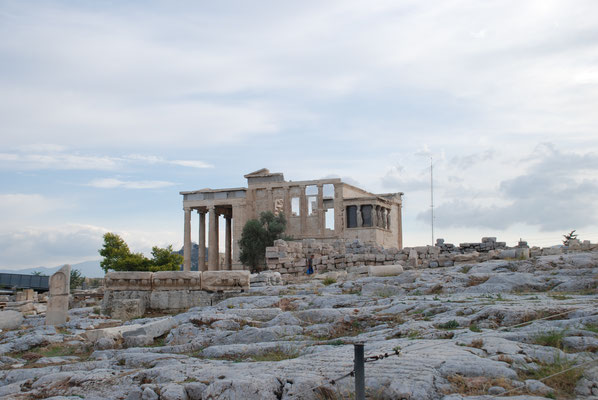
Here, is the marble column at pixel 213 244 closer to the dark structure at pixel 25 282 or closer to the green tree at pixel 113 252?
the green tree at pixel 113 252

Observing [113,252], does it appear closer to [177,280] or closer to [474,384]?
[177,280]

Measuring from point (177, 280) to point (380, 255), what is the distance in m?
9.94

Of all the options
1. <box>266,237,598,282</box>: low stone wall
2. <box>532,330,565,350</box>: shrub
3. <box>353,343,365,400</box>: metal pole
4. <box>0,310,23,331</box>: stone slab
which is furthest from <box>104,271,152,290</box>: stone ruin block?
<box>353,343,365,400</box>: metal pole

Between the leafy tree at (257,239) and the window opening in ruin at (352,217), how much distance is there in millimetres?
6552

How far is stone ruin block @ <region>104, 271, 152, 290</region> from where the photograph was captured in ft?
58.7

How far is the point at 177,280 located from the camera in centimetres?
1764

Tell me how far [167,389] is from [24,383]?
9.98 feet

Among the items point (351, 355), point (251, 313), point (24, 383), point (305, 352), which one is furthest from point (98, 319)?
point (351, 355)

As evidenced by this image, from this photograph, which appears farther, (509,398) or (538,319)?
(538,319)

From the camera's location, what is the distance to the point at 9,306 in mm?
26828

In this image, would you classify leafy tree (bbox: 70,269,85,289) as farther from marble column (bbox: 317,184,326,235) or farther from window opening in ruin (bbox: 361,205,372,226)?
window opening in ruin (bbox: 361,205,372,226)

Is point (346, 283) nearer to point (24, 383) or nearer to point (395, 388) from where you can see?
point (24, 383)

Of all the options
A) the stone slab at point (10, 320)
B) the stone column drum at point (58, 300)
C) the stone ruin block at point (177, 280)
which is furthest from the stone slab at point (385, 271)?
the stone slab at point (10, 320)

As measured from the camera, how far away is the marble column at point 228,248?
61300 mm
